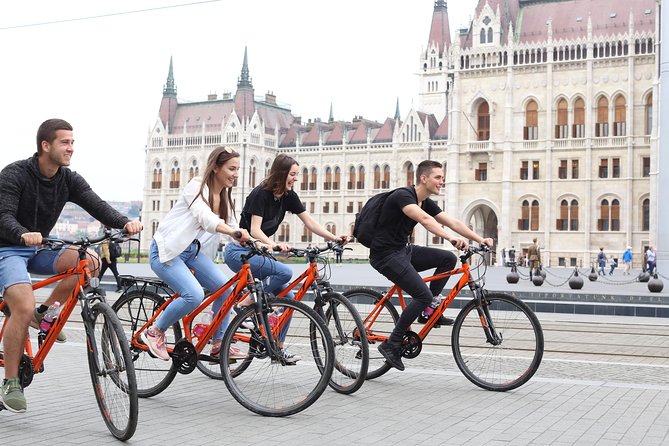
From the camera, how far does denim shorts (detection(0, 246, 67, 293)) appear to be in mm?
4965

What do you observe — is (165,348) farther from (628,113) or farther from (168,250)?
(628,113)

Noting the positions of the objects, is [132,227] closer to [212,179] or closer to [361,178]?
[212,179]

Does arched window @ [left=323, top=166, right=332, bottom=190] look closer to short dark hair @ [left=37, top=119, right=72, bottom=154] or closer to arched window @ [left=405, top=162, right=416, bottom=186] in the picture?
arched window @ [left=405, top=162, right=416, bottom=186]

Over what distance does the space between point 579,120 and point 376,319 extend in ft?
165

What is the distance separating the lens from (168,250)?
19.2 ft

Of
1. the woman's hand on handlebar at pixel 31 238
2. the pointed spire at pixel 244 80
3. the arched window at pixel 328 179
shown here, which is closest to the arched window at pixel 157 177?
the pointed spire at pixel 244 80

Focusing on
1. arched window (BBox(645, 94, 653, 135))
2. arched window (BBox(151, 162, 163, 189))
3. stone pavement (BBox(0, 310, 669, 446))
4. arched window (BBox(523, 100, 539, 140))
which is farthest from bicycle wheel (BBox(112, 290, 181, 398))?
arched window (BBox(151, 162, 163, 189))

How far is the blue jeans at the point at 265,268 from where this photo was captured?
20.7 ft

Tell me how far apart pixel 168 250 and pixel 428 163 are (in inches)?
85.0

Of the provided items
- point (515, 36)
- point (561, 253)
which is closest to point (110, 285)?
point (561, 253)

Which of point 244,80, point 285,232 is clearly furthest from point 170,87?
point 285,232

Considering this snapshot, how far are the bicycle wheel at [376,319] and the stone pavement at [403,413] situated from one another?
0.14 metres

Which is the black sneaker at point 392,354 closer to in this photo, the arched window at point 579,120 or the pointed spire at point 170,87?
the arched window at point 579,120

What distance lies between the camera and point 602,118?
54.0 m
